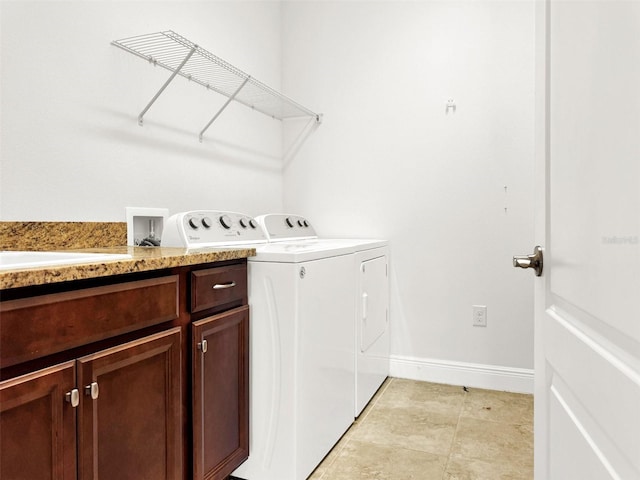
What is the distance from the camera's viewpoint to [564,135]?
77 cm

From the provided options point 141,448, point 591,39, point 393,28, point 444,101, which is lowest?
point 141,448

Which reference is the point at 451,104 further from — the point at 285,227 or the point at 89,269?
the point at 89,269

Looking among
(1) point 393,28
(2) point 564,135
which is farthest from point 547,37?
(1) point 393,28

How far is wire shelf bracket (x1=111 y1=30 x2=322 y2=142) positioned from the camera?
5.58ft

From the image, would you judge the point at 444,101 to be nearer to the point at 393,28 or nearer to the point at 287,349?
the point at 393,28

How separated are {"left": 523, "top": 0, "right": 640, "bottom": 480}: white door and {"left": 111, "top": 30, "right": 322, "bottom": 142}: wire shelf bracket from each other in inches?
51.9

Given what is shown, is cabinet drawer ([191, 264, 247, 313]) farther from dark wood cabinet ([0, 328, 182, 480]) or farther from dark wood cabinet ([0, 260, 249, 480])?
dark wood cabinet ([0, 328, 182, 480])

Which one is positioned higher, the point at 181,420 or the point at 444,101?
the point at 444,101

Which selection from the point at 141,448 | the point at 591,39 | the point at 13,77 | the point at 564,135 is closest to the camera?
the point at 591,39

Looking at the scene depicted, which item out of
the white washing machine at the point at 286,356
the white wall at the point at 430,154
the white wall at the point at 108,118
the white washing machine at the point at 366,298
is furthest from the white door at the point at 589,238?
the white wall at the point at 430,154

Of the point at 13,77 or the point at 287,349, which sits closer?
the point at 13,77

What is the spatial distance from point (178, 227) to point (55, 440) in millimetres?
932

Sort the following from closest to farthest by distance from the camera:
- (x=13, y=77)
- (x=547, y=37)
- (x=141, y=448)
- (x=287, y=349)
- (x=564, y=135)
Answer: (x=564, y=135) < (x=547, y=37) < (x=141, y=448) < (x=13, y=77) < (x=287, y=349)

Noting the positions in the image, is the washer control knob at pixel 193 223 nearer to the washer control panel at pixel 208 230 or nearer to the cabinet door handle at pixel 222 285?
the washer control panel at pixel 208 230
